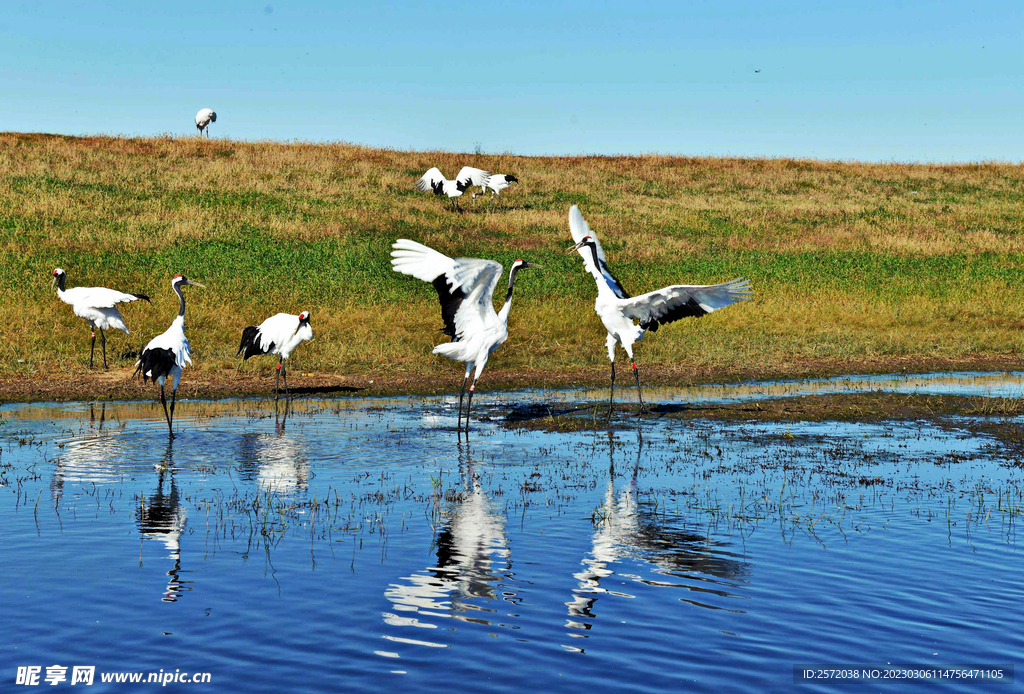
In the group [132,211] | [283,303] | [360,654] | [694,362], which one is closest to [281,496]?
[360,654]

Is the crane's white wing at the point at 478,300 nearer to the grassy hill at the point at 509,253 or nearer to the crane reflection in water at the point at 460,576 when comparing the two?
the crane reflection in water at the point at 460,576

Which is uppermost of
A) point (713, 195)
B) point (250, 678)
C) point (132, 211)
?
point (713, 195)

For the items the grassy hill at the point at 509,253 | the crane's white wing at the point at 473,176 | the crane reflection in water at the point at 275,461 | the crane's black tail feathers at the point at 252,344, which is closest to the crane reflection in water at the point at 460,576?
the crane reflection in water at the point at 275,461

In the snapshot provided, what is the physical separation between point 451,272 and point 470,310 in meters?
1.14

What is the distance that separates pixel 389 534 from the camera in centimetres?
921

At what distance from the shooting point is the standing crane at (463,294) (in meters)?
14.4

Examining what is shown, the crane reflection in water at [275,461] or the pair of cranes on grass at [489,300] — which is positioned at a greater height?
the pair of cranes on grass at [489,300]

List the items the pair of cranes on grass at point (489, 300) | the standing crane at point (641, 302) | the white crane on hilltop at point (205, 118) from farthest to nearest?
1. the white crane on hilltop at point (205, 118)
2. the standing crane at point (641, 302)
3. the pair of cranes on grass at point (489, 300)

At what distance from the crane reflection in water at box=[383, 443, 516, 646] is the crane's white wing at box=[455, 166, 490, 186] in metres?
35.0

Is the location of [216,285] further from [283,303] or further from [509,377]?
[509,377]

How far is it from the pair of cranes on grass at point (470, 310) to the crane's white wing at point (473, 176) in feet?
83.2

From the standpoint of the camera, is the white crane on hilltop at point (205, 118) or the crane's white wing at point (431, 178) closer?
the crane's white wing at point (431, 178)

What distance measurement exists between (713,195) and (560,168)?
8.87 m

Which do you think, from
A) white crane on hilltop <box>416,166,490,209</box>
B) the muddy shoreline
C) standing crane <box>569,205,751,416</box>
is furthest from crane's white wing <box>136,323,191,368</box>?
white crane on hilltop <box>416,166,490,209</box>
